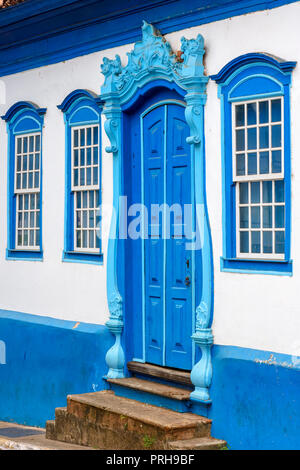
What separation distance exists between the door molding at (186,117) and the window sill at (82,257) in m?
0.31

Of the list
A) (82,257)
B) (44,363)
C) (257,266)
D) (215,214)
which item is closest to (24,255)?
(82,257)

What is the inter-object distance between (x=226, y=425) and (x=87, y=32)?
198 inches

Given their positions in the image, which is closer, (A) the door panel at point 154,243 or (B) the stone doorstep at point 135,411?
(B) the stone doorstep at point 135,411

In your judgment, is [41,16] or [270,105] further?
[41,16]

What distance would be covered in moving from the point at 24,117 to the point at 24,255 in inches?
75.0

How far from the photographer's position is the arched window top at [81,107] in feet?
31.7

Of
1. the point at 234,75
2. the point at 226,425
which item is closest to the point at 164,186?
the point at 234,75

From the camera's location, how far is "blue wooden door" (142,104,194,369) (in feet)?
27.6

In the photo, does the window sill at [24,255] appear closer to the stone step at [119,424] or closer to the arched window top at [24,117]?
the arched window top at [24,117]

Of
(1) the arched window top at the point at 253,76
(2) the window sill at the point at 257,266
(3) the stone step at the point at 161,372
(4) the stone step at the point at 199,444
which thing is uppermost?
(1) the arched window top at the point at 253,76

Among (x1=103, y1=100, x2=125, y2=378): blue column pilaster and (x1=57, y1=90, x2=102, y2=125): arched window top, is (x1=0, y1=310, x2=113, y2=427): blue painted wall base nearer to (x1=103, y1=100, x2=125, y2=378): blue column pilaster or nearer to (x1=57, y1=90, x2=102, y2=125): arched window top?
(x1=103, y1=100, x2=125, y2=378): blue column pilaster

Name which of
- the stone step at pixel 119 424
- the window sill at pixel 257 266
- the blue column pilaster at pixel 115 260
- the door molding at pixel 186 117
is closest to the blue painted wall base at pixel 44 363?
the blue column pilaster at pixel 115 260

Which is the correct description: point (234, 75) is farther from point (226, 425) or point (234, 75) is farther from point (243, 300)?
point (226, 425)

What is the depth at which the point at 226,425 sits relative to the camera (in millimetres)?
7656
